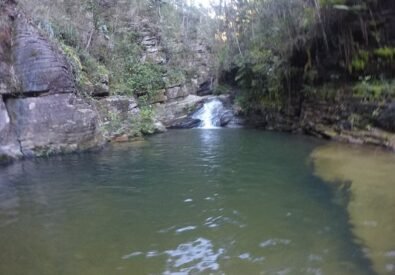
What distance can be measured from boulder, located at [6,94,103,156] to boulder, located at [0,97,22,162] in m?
0.15

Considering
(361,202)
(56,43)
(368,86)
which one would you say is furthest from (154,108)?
(361,202)

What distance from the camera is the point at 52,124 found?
39.7 ft

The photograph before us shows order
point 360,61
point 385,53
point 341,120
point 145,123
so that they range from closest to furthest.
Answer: point 385,53 < point 360,61 < point 341,120 < point 145,123

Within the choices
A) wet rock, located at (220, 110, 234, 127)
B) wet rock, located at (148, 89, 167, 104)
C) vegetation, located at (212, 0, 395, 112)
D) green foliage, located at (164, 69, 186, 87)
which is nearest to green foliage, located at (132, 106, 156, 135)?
wet rock, located at (220, 110, 234, 127)

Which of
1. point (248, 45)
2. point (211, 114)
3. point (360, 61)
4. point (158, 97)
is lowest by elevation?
point (211, 114)

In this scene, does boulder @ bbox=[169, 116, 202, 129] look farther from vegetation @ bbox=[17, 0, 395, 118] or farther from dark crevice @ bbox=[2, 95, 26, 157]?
dark crevice @ bbox=[2, 95, 26, 157]

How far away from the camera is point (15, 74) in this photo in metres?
12.0

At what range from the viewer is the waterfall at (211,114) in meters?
19.8

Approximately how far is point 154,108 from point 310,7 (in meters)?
10.7

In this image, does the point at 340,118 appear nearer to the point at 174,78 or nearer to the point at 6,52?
the point at 6,52

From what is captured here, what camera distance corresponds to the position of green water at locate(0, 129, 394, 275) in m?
4.18

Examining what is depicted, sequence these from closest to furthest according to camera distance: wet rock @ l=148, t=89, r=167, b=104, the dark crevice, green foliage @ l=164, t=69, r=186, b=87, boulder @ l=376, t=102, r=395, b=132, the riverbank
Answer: boulder @ l=376, t=102, r=395, b=132, the riverbank, the dark crevice, wet rock @ l=148, t=89, r=167, b=104, green foliage @ l=164, t=69, r=186, b=87

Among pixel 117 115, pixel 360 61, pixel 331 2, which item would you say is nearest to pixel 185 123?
pixel 117 115

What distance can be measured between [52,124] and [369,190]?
9.47 m
